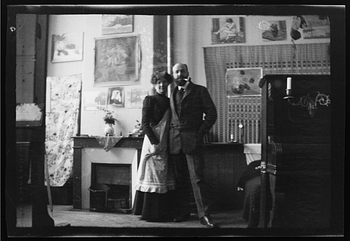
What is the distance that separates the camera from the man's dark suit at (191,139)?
2977mm

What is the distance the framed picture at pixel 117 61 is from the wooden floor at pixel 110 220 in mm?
1016

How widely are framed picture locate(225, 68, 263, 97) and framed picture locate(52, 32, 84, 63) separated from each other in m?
1.18

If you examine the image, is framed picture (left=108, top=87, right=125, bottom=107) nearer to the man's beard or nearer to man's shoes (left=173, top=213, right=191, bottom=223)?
the man's beard

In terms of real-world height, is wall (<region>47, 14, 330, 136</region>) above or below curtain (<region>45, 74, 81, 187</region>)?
above

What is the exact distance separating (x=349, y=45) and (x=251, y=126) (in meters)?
1.03

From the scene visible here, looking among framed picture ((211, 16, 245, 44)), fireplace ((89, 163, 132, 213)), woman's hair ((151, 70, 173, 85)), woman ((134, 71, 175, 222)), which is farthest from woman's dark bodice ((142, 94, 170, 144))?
framed picture ((211, 16, 245, 44))

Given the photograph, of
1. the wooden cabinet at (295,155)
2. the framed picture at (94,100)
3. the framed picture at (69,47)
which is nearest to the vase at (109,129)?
the framed picture at (94,100)

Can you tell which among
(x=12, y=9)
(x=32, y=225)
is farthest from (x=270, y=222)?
(x=12, y=9)

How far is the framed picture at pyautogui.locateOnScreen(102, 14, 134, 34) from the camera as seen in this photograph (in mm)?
3055

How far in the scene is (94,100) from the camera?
306 cm

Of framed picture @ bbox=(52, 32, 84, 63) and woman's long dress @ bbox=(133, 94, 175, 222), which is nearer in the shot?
woman's long dress @ bbox=(133, 94, 175, 222)

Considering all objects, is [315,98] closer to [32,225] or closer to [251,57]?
[251,57]

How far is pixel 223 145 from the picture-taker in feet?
9.82

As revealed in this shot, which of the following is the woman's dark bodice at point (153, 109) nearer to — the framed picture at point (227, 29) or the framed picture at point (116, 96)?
the framed picture at point (116, 96)
